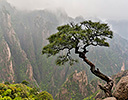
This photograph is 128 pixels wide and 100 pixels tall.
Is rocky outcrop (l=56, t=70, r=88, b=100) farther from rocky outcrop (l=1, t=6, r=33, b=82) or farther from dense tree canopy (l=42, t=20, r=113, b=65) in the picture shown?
dense tree canopy (l=42, t=20, r=113, b=65)

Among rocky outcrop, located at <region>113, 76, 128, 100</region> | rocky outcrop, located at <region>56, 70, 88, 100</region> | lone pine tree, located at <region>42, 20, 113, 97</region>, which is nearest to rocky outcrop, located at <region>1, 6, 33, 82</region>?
rocky outcrop, located at <region>56, 70, 88, 100</region>

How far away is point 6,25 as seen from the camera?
596ft

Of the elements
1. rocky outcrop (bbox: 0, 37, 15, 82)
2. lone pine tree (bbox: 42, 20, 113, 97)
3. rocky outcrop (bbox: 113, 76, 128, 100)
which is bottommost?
rocky outcrop (bbox: 113, 76, 128, 100)

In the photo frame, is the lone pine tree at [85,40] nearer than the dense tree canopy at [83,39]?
Yes

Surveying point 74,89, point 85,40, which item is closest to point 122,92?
point 85,40

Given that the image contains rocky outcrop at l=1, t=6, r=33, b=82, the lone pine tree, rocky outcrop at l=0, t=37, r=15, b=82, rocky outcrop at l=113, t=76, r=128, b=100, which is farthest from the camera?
rocky outcrop at l=1, t=6, r=33, b=82

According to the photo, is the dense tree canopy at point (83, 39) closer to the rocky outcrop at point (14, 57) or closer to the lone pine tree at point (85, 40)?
the lone pine tree at point (85, 40)

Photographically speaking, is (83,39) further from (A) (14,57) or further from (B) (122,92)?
(A) (14,57)

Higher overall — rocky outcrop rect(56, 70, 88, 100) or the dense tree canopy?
the dense tree canopy

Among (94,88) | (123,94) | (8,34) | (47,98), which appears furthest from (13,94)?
(8,34)

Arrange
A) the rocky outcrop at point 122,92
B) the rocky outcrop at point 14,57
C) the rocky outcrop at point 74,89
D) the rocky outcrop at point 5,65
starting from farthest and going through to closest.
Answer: the rocky outcrop at point 14,57 < the rocky outcrop at point 5,65 < the rocky outcrop at point 74,89 < the rocky outcrop at point 122,92

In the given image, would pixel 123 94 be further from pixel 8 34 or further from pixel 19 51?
pixel 8 34

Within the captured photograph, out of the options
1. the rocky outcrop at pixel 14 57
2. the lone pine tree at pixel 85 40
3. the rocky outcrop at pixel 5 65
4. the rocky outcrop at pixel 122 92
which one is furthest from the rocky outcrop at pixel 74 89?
the rocky outcrop at pixel 122 92

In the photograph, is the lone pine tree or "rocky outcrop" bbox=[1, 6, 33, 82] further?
"rocky outcrop" bbox=[1, 6, 33, 82]
